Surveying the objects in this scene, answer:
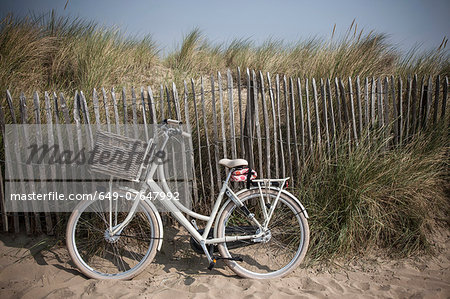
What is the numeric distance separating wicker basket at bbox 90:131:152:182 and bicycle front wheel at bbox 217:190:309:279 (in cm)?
94

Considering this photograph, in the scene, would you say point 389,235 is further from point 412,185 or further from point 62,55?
point 62,55

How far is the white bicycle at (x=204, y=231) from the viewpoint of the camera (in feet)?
10.3

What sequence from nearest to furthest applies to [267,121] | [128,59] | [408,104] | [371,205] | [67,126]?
[371,205] → [67,126] → [267,121] → [408,104] → [128,59]

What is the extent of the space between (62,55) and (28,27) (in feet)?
3.18

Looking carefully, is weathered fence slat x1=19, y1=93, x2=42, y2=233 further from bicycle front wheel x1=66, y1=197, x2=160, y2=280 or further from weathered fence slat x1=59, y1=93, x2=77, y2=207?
bicycle front wheel x1=66, y1=197, x2=160, y2=280

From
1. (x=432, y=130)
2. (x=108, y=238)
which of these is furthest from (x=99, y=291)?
(x=432, y=130)

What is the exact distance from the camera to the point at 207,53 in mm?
9039

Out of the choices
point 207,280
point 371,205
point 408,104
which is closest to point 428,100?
point 408,104

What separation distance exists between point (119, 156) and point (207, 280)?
1.47 metres

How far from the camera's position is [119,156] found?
2.90 meters

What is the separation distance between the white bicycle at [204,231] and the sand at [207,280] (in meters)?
0.16

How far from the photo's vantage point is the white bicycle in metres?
3.12

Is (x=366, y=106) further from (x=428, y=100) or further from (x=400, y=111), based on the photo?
(x=428, y=100)

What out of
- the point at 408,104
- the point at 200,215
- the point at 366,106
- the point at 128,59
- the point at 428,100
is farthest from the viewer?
the point at 128,59
